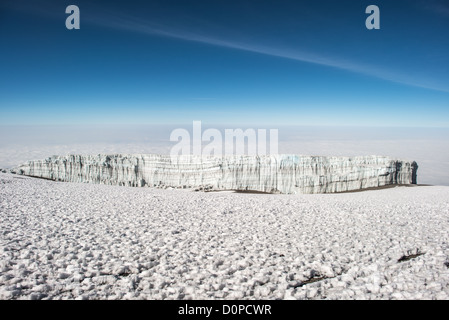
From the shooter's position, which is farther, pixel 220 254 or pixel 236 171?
pixel 236 171

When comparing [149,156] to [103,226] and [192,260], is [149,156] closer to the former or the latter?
[103,226]

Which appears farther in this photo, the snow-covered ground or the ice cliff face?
the ice cliff face

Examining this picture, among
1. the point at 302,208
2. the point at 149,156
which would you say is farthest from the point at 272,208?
the point at 149,156

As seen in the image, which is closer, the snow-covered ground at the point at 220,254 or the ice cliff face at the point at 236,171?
the snow-covered ground at the point at 220,254

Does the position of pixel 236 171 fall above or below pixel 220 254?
above
